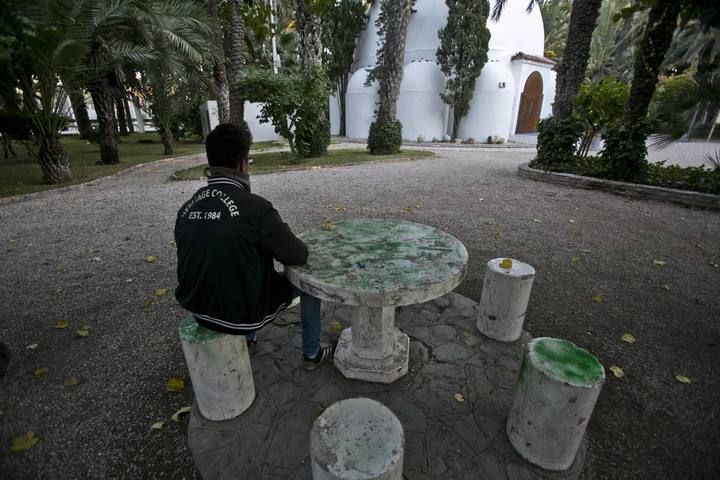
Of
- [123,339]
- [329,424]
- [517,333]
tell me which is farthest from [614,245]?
[123,339]

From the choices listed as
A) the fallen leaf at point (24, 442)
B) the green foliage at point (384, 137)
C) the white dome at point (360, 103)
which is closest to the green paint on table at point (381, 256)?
the fallen leaf at point (24, 442)

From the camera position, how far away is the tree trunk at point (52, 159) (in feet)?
25.2

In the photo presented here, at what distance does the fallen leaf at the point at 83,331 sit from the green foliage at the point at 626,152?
8.91m

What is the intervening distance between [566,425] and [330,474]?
3.69 ft

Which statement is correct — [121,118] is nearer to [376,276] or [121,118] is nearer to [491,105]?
[491,105]

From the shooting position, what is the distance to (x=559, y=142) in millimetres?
8102

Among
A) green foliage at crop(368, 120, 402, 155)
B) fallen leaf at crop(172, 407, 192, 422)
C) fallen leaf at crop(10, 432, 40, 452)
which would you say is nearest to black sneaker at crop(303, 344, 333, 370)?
fallen leaf at crop(172, 407, 192, 422)

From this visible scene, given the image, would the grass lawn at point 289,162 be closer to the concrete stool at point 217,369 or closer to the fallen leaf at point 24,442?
the fallen leaf at point 24,442

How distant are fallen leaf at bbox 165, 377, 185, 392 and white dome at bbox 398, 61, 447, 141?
18967mm

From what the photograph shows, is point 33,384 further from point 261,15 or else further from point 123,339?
point 261,15

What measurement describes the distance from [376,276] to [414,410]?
2.81 feet

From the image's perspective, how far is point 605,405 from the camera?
81.7 inches

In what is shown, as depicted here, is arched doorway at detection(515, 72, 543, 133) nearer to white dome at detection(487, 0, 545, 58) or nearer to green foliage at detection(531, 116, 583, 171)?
white dome at detection(487, 0, 545, 58)

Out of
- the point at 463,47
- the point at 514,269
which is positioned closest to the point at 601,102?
the point at 514,269
